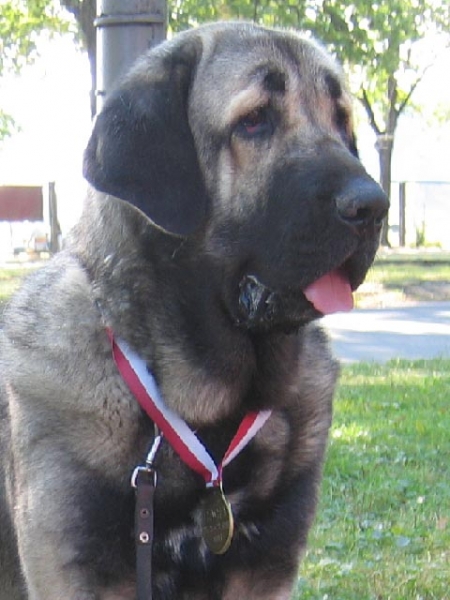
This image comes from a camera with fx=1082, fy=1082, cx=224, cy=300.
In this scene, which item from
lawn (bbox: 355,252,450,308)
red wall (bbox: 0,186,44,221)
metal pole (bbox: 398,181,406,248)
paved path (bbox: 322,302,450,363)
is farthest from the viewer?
metal pole (bbox: 398,181,406,248)

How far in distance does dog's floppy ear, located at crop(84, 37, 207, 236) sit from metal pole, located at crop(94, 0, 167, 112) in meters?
1.64

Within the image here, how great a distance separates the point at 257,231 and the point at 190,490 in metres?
0.79

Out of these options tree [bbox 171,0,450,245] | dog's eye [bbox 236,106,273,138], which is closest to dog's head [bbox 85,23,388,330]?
dog's eye [bbox 236,106,273,138]

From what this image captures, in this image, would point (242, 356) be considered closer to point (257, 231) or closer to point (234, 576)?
point (257, 231)

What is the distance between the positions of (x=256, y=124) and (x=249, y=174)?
6.0 inches

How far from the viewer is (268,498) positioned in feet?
10.8

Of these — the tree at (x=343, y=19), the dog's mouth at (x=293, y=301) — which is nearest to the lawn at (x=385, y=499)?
the dog's mouth at (x=293, y=301)

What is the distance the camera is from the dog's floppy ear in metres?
3.08

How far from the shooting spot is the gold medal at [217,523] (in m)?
3.08

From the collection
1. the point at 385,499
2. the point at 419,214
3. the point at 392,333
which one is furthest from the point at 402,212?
the point at 385,499

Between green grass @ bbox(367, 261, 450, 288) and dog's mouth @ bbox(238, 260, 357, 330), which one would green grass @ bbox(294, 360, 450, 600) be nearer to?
dog's mouth @ bbox(238, 260, 357, 330)

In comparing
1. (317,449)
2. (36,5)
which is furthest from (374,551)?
(36,5)

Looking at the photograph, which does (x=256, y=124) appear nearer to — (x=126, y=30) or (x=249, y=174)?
(x=249, y=174)

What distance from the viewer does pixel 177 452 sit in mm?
3219
